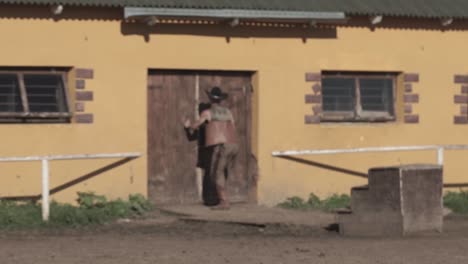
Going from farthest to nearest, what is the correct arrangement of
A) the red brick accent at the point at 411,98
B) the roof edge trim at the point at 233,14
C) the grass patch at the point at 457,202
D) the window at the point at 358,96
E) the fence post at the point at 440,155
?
1. the red brick accent at the point at 411,98
2. the window at the point at 358,96
3. the grass patch at the point at 457,202
4. the fence post at the point at 440,155
5. the roof edge trim at the point at 233,14

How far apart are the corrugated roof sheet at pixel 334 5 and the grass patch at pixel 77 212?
2640 millimetres

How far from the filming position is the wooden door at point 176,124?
16.3 metres

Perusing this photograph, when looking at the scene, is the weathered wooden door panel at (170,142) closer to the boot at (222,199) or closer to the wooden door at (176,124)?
the wooden door at (176,124)

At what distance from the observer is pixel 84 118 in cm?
1564

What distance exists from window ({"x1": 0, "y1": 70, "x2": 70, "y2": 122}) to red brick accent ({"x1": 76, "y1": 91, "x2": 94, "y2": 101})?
0.73 feet

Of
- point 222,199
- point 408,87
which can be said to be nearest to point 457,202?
point 408,87

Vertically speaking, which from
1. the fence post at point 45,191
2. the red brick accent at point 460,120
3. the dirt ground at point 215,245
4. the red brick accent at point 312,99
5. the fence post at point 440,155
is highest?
the red brick accent at point 312,99

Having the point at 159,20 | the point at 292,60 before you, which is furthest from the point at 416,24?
the point at 159,20

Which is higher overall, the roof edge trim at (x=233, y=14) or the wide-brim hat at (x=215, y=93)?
the roof edge trim at (x=233, y=14)

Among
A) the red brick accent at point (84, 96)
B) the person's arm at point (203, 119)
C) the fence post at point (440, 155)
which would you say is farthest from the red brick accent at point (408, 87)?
the red brick accent at point (84, 96)

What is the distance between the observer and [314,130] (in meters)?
17.1

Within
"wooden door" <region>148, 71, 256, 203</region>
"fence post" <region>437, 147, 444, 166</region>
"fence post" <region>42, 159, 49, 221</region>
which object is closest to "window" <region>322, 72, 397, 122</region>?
"fence post" <region>437, 147, 444, 166</region>

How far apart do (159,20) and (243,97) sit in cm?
188

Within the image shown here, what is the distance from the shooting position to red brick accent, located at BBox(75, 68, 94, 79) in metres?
15.5
